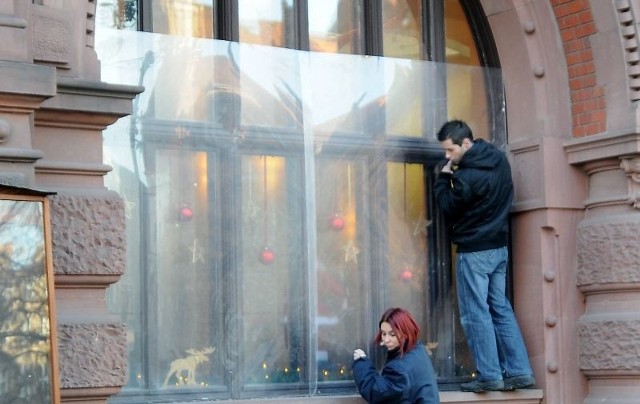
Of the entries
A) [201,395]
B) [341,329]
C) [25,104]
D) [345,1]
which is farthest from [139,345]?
[345,1]

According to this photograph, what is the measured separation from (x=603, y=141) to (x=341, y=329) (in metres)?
1.92

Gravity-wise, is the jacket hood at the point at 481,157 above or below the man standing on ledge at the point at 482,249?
above

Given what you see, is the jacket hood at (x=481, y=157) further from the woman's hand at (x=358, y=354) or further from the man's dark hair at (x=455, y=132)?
the woman's hand at (x=358, y=354)

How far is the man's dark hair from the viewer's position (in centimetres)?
809

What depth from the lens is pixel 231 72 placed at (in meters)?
7.75

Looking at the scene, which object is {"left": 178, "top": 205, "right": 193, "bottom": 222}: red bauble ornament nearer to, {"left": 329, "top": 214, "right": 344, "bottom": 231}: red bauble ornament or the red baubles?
{"left": 329, "top": 214, "right": 344, "bottom": 231}: red bauble ornament

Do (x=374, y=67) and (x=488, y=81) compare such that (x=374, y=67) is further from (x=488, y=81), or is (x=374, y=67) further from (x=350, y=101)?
(x=488, y=81)

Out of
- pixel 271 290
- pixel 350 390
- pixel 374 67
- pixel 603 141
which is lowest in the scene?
pixel 350 390

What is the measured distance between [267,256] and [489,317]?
138 centimetres

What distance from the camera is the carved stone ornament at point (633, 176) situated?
26.7 feet

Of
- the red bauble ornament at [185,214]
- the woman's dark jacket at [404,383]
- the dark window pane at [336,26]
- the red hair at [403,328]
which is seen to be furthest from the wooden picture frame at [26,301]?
the dark window pane at [336,26]

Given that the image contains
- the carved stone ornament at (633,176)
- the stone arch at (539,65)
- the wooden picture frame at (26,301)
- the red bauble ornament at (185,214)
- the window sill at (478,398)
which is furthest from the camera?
the stone arch at (539,65)

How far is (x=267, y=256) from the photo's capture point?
7.77 metres

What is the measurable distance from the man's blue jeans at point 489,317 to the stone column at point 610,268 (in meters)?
0.45
